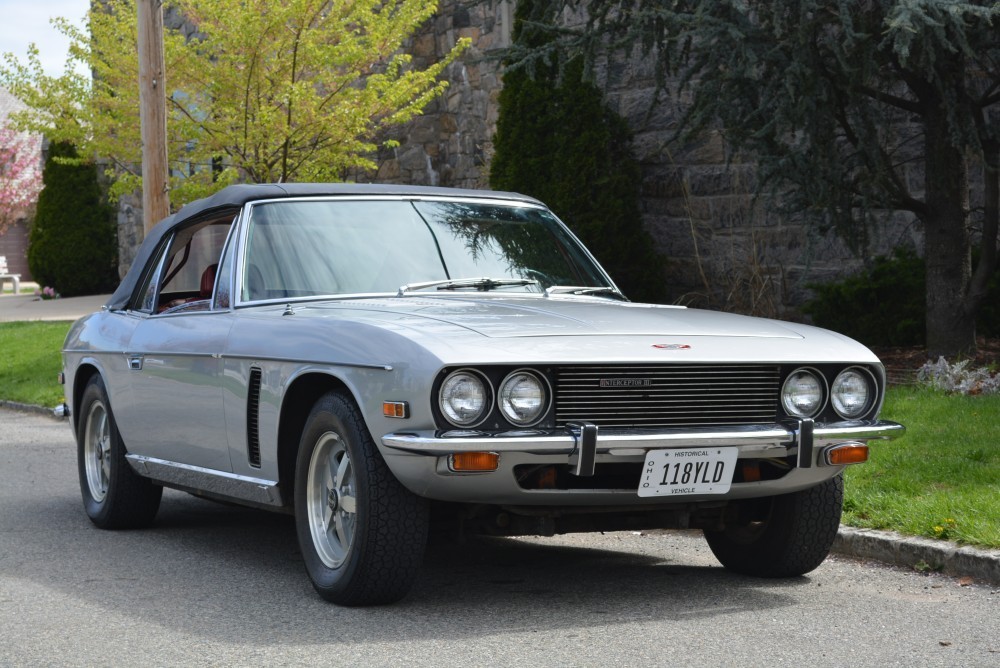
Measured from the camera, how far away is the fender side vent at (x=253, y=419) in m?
5.83

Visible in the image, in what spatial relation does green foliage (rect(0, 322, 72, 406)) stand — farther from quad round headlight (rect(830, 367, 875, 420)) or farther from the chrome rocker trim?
quad round headlight (rect(830, 367, 875, 420))

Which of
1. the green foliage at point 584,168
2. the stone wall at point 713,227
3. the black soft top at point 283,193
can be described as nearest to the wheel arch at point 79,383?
the black soft top at point 283,193

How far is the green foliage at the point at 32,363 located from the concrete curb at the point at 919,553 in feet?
33.0

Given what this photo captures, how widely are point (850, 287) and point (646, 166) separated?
130 inches

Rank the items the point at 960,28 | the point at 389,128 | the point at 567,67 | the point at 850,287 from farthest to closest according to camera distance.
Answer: the point at 389,128 < the point at 567,67 < the point at 850,287 < the point at 960,28

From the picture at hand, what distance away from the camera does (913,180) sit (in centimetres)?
1254

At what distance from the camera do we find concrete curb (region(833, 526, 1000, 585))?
5957mm

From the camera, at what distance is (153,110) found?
13688mm

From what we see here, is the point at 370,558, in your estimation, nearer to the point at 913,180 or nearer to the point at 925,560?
the point at 925,560

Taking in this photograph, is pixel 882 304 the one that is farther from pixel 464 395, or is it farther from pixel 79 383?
pixel 464 395

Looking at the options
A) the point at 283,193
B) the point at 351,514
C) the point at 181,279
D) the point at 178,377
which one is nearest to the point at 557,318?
the point at 351,514

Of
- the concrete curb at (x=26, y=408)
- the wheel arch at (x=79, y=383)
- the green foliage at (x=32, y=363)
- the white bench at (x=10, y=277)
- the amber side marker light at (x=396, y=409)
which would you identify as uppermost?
the amber side marker light at (x=396, y=409)

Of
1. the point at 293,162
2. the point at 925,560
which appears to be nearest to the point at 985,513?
the point at 925,560

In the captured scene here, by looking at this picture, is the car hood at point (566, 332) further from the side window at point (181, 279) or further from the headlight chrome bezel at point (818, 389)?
the side window at point (181, 279)
